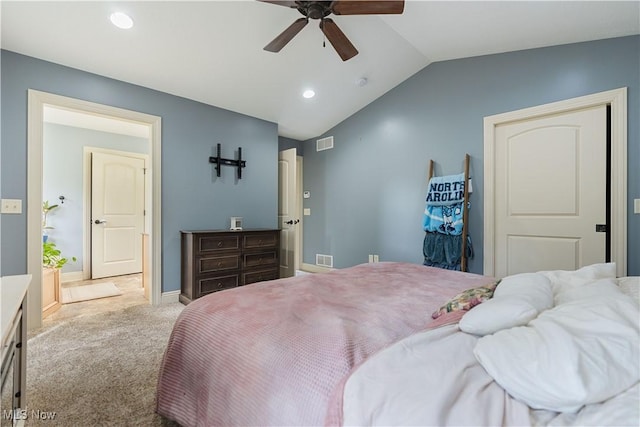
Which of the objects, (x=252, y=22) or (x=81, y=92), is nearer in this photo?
(x=252, y=22)

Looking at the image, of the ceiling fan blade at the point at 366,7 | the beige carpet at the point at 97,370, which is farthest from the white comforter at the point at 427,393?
the ceiling fan blade at the point at 366,7

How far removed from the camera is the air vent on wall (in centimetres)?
461

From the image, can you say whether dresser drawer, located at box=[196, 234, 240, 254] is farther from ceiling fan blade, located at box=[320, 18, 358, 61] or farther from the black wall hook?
ceiling fan blade, located at box=[320, 18, 358, 61]

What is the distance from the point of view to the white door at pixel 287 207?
4242 mm

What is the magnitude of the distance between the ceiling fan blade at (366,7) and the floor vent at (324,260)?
338 cm

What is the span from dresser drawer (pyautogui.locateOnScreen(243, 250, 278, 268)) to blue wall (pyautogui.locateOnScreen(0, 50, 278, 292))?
1.76ft

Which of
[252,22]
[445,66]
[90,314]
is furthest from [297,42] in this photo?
[90,314]

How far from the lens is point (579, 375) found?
22.8 inches

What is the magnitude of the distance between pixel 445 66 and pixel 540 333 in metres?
3.41

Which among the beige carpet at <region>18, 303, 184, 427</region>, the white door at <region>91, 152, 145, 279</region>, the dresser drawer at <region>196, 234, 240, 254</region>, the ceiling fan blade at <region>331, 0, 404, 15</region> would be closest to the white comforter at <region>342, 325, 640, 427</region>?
the beige carpet at <region>18, 303, 184, 427</region>

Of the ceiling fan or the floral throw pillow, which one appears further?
the ceiling fan

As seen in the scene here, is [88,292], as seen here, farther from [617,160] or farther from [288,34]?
[617,160]

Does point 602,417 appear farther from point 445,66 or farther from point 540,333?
point 445,66

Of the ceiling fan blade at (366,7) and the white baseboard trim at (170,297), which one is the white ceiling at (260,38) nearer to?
the ceiling fan blade at (366,7)
